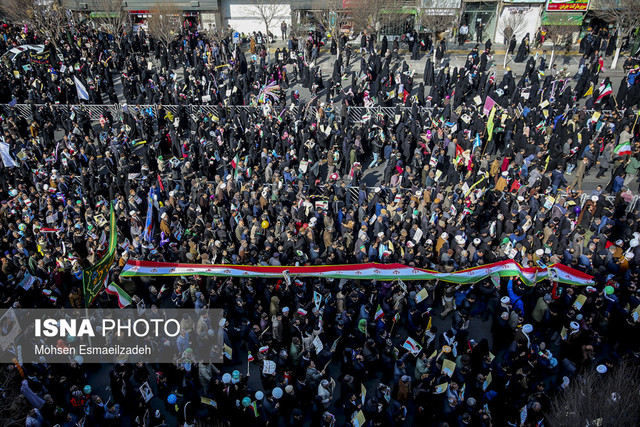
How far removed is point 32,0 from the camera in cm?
3117

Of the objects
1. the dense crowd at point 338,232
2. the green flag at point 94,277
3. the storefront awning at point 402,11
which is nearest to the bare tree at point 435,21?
the storefront awning at point 402,11

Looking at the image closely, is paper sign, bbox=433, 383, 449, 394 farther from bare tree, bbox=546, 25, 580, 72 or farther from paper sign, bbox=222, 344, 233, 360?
bare tree, bbox=546, 25, 580, 72

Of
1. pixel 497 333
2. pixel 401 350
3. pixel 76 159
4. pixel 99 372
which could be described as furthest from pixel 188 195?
pixel 497 333

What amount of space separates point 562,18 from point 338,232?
25888mm

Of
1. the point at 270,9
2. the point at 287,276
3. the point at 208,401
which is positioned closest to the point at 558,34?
the point at 270,9

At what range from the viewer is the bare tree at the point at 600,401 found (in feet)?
25.0

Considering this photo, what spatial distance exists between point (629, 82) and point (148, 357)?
22.3 meters

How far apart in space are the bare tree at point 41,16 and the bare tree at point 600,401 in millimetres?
31195

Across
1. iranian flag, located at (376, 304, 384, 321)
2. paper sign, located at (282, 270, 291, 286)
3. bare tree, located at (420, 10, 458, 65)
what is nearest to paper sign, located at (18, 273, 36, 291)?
paper sign, located at (282, 270, 291, 286)

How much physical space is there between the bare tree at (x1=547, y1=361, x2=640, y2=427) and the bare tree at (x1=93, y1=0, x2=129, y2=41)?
30250 mm

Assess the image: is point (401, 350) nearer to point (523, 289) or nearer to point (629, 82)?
point (523, 289)

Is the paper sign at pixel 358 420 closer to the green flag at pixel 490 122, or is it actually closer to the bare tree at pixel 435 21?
the green flag at pixel 490 122

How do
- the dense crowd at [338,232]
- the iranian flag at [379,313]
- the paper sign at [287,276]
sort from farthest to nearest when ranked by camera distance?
the paper sign at [287,276] < the iranian flag at [379,313] < the dense crowd at [338,232]

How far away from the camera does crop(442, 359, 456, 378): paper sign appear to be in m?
8.66
